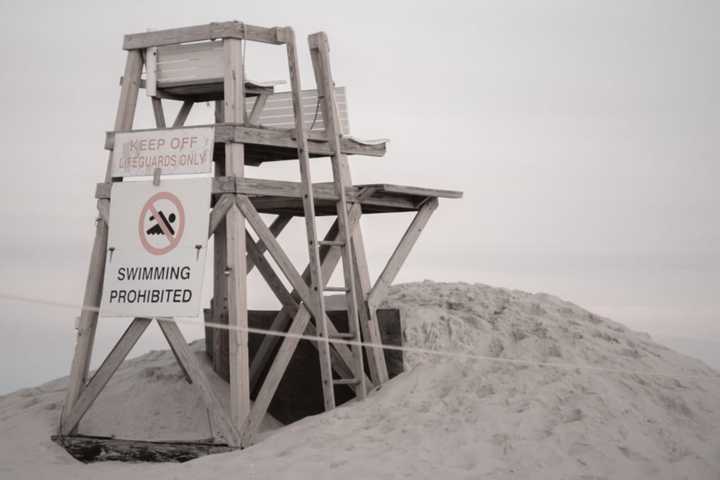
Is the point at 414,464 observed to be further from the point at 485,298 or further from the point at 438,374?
the point at 485,298

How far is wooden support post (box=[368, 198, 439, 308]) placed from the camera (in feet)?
41.9

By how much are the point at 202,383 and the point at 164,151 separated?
8.99 ft

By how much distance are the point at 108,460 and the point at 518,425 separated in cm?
475

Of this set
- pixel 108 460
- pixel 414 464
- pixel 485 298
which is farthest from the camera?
pixel 485 298

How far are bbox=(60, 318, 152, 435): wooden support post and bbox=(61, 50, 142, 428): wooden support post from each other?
0.11 m

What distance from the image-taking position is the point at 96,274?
12.3 metres

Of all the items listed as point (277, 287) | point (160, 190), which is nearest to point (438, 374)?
point (277, 287)

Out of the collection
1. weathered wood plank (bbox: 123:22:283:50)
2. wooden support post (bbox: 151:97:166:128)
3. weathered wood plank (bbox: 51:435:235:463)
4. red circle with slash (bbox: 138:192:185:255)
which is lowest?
weathered wood plank (bbox: 51:435:235:463)

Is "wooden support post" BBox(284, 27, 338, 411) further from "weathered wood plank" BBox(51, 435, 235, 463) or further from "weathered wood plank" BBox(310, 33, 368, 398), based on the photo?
"weathered wood plank" BBox(51, 435, 235, 463)

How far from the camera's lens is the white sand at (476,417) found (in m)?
9.66

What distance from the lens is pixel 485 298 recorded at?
14148 mm

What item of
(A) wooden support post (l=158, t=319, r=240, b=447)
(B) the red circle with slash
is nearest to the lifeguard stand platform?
(A) wooden support post (l=158, t=319, r=240, b=447)

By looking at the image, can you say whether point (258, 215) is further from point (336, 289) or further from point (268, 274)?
point (268, 274)

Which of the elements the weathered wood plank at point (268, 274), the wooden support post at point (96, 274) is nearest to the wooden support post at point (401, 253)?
the weathered wood plank at point (268, 274)
